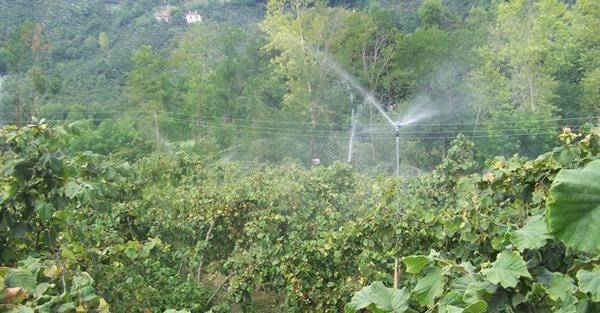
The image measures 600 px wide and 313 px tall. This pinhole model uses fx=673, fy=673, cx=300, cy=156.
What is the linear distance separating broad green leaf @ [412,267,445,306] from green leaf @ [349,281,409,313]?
16cm

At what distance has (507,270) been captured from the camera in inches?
55.8

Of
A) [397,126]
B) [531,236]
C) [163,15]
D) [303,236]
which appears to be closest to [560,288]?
[531,236]

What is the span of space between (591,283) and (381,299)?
1.29 ft

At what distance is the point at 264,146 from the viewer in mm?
19719

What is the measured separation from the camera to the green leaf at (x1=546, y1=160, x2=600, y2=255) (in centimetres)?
75

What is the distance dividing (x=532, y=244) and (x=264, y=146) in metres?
18.3

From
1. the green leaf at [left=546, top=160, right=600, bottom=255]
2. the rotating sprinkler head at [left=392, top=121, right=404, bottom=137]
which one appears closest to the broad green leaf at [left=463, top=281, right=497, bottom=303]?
the green leaf at [left=546, top=160, right=600, bottom=255]

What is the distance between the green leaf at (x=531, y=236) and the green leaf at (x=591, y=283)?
397 millimetres

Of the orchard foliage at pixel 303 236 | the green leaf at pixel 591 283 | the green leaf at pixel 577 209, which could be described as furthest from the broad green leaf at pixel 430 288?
the green leaf at pixel 577 209

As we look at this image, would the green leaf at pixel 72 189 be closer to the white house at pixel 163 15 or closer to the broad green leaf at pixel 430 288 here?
the broad green leaf at pixel 430 288

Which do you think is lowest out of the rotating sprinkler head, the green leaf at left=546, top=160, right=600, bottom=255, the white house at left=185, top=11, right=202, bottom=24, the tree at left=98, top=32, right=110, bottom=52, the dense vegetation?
the rotating sprinkler head

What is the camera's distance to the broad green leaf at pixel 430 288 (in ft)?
4.82

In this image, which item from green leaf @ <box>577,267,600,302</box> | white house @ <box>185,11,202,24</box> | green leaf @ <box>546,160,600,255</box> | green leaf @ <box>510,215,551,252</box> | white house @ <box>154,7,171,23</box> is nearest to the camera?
green leaf @ <box>546,160,600,255</box>

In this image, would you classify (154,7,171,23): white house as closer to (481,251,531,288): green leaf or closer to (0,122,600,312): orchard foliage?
(0,122,600,312): orchard foliage
